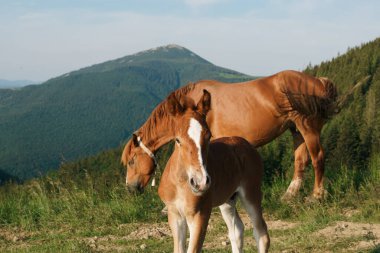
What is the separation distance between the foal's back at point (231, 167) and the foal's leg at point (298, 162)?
3641mm

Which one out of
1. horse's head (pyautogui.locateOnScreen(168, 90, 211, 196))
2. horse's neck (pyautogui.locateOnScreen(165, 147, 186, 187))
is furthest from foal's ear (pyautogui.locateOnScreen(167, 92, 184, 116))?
horse's neck (pyautogui.locateOnScreen(165, 147, 186, 187))

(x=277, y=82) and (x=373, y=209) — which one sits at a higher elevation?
(x=277, y=82)

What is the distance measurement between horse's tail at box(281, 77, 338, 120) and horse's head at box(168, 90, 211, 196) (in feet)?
14.1

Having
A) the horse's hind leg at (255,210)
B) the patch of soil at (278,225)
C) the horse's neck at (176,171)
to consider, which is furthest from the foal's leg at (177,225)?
the patch of soil at (278,225)

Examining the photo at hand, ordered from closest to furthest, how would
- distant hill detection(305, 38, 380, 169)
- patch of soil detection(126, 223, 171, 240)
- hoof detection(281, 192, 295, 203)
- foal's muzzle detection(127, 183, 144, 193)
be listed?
patch of soil detection(126, 223, 171, 240), foal's muzzle detection(127, 183, 144, 193), hoof detection(281, 192, 295, 203), distant hill detection(305, 38, 380, 169)

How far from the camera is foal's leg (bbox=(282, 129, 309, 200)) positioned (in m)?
8.77

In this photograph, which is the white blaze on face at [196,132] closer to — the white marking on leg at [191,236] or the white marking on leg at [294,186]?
the white marking on leg at [191,236]

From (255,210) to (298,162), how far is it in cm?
422

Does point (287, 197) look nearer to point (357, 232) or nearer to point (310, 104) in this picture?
point (310, 104)

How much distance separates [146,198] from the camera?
8844 millimetres

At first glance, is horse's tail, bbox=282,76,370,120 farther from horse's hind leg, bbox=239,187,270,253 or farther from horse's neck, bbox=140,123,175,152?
horse's hind leg, bbox=239,187,270,253

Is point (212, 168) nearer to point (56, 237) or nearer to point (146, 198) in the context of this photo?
point (56, 237)

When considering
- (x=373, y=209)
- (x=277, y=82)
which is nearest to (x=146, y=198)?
(x=277, y=82)

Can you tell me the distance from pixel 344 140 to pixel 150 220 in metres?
12.5
